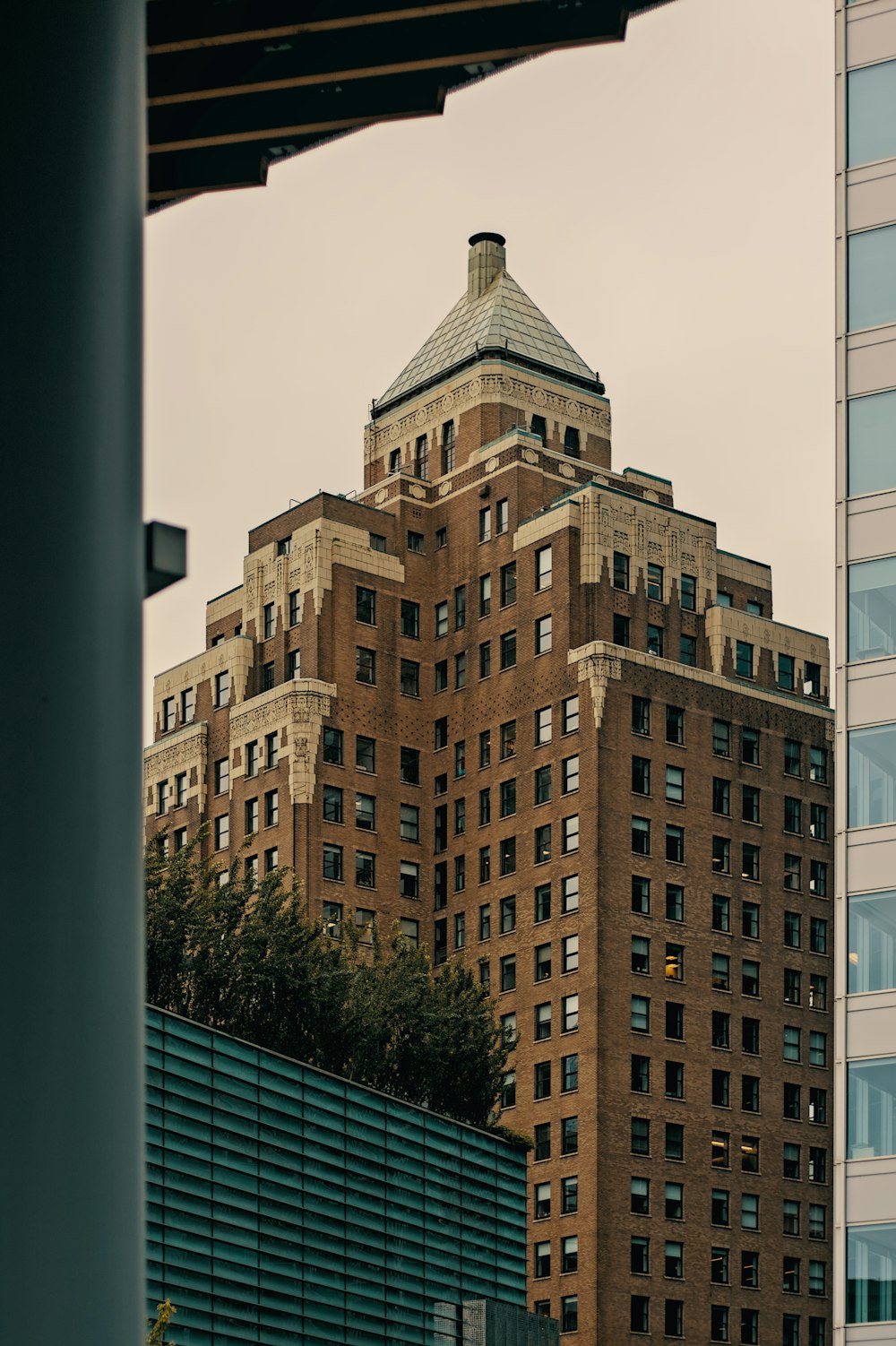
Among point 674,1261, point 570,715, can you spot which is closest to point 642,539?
point 570,715

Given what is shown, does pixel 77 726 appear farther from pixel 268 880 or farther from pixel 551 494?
pixel 551 494

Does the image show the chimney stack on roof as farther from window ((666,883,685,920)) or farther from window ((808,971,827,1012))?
window ((808,971,827,1012))

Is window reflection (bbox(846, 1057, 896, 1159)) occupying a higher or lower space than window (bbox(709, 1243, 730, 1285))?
higher

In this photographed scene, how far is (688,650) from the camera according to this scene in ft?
339

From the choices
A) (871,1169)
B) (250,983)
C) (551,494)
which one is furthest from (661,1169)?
(871,1169)

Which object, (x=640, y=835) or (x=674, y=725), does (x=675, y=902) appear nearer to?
A: (x=640, y=835)

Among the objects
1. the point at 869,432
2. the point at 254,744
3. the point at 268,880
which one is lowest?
the point at 268,880

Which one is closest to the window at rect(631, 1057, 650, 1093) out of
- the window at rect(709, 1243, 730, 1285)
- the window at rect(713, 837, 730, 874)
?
the window at rect(709, 1243, 730, 1285)

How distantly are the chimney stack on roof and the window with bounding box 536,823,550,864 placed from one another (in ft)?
113

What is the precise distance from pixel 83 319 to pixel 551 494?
101 meters

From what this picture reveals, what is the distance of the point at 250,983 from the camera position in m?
53.9

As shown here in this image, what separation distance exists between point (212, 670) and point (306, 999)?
182ft

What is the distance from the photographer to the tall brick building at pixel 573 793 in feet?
297

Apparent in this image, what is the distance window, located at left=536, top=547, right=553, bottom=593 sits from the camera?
100562mm
